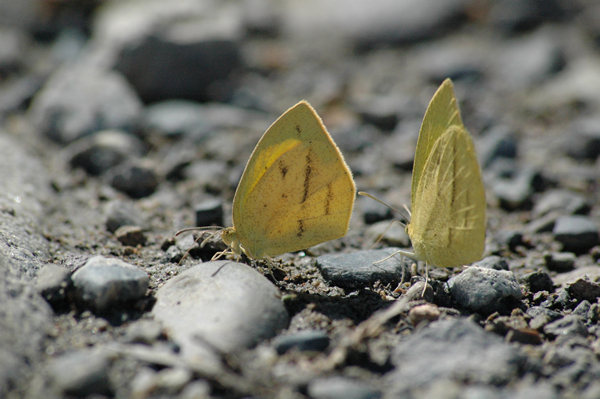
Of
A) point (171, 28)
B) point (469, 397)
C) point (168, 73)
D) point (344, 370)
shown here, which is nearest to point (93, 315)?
point (344, 370)

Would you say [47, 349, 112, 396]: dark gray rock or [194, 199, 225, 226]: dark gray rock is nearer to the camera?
[47, 349, 112, 396]: dark gray rock

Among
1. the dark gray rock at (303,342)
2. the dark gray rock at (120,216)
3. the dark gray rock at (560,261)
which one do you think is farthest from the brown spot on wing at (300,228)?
the dark gray rock at (560,261)

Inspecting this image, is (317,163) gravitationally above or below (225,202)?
above

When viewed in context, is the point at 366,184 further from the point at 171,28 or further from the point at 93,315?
the point at 171,28

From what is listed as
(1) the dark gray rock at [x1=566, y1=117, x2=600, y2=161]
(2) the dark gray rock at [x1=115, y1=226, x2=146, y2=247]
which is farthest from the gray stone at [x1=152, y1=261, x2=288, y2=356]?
(1) the dark gray rock at [x1=566, y1=117, x2=600, y2=161]

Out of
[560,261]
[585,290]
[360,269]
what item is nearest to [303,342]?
[360,269]

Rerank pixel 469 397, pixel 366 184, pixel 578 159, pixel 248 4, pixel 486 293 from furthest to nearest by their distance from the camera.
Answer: pixel 248 4 < pixel 578 159 < pixel 366 184 < pixel 486 293 < pixel 469 397

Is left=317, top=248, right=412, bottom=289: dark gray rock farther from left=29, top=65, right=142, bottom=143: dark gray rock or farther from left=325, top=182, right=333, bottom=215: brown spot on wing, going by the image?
left=29, top=65, right=142, bottom=143: dark gray rock
